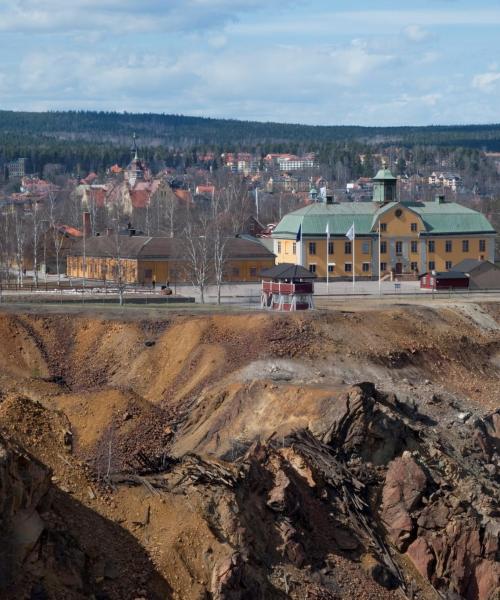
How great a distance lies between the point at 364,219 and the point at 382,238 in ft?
6.52

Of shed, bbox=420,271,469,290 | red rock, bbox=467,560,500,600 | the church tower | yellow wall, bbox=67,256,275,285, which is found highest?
the church tower

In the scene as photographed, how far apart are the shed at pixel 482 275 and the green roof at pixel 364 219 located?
39.7 feet

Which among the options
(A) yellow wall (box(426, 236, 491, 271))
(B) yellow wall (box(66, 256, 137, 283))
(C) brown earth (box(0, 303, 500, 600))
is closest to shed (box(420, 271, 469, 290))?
(A) yellow wall (box(426, 236, 491, 271))

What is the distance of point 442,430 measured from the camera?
55031 millimetres

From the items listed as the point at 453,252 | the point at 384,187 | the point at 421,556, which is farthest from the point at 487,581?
the point at 384,187

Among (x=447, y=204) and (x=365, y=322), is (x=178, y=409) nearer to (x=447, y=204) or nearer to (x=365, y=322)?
(x=365, y=322)

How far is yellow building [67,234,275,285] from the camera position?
3770 inches

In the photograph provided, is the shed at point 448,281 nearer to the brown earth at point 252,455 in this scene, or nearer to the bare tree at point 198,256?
the bare tree at point 198,256

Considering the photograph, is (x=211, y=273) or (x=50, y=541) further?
(x=211, y=273)

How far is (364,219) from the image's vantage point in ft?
340

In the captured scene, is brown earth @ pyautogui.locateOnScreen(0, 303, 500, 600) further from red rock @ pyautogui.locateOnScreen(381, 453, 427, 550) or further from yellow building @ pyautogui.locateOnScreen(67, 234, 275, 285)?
yellow building @ pyautogui.locateOnScreen(67, 234, 275, 285)

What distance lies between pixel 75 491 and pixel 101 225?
106305mm

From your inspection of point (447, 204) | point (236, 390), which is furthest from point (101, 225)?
point (236, 390)

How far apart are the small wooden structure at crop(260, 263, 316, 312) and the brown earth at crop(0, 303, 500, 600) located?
3665 mm
